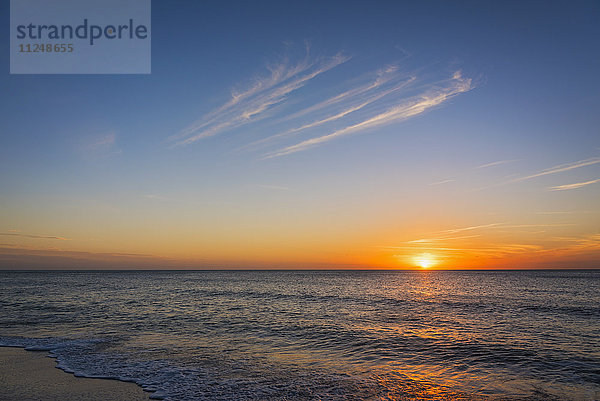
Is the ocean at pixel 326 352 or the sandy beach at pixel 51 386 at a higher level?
the sandy beach at pixel 51 386

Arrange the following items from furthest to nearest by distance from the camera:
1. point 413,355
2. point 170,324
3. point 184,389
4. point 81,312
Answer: point 81,312 < point 170,324 < point 413,355 < point 184,389

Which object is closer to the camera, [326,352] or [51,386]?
[51,386]

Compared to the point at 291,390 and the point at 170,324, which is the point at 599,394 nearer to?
the point at 291,390

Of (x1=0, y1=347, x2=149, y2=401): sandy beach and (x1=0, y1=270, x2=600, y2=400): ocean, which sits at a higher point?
(x1=0, y1=347, x2=149, y2=401): sandy beach

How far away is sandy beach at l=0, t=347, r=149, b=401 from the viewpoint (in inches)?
470

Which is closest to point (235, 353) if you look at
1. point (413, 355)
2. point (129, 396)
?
point (129, 396)

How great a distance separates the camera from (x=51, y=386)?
510 inches

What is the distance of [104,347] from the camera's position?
63.3 ft

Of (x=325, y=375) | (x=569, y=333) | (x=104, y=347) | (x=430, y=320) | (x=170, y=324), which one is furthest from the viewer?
(x=430, y=320)

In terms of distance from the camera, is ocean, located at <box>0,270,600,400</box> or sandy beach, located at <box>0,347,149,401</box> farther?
ocean, located at <box>0,270,600,400</box>

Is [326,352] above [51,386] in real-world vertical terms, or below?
below

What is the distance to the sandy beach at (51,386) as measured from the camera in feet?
39.2

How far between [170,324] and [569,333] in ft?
86.2

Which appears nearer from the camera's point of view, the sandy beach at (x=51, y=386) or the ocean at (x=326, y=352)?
the sandy beach at (x=51, y=386)
